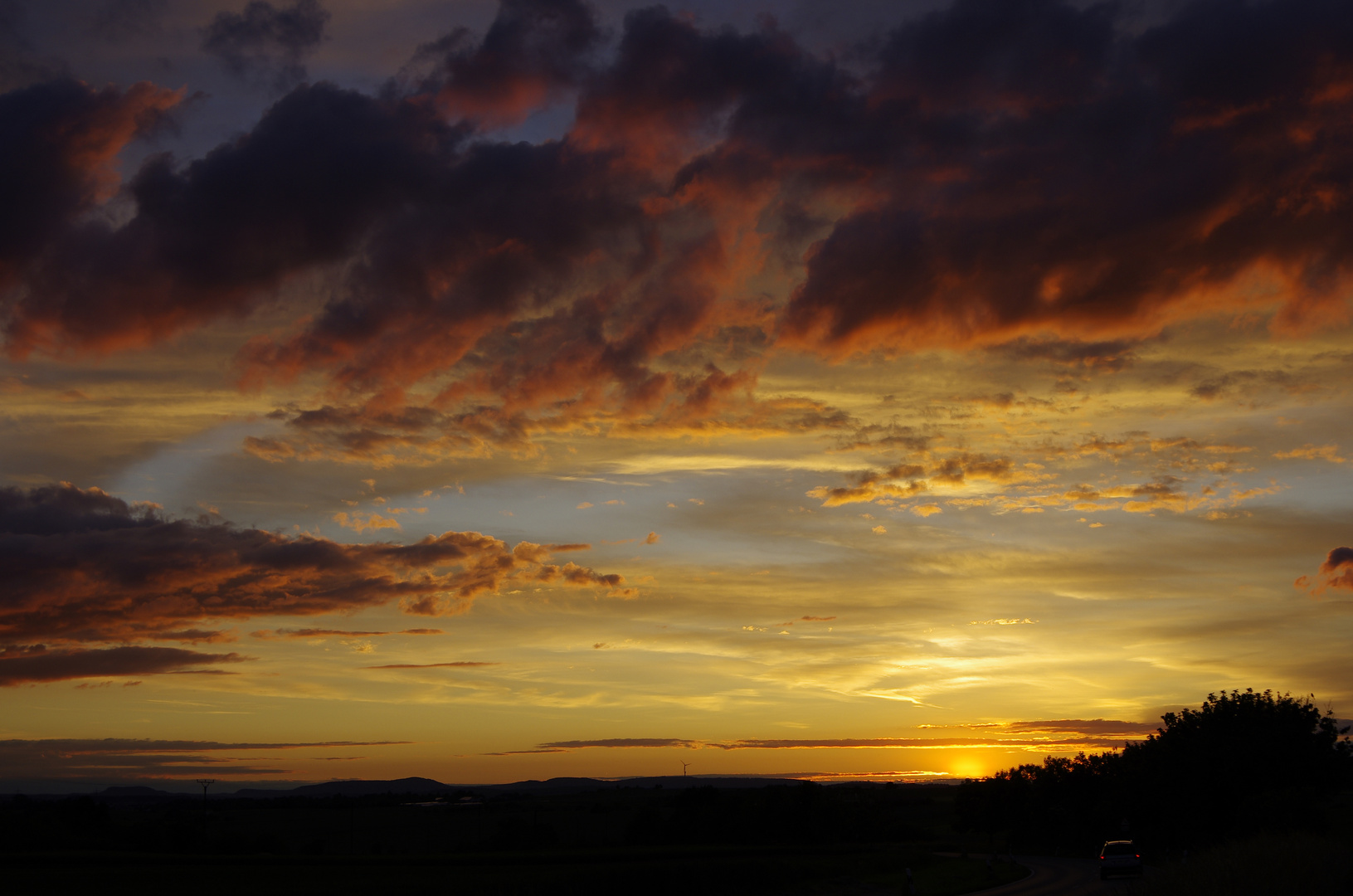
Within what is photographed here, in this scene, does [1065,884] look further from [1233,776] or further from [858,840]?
[858,840]

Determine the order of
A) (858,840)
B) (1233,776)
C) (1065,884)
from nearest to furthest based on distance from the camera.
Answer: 1. (1065,884)
2. (1233,776)
3. (858,840)

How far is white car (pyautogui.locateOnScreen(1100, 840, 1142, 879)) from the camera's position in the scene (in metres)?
53.4

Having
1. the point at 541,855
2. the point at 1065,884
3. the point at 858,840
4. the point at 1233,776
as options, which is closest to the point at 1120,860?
the point at 1065,884

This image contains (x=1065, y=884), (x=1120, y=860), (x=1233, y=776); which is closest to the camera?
(x=1120, y=860)

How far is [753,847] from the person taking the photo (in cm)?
9488

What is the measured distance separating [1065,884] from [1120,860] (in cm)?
579

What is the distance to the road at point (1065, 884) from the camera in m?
47.4

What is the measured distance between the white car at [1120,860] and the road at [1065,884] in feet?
1.76

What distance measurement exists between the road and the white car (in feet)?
1.76

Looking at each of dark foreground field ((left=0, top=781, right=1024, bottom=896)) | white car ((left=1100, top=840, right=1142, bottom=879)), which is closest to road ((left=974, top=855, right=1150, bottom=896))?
white car ((left=1100, top=840, right=1142, bottom=879))

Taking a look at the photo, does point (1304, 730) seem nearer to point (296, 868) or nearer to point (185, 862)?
point (296, 868)

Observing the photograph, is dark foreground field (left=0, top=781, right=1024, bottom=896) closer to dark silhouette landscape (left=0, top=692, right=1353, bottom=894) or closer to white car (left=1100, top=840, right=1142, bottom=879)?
dark silhouette landscape (left=0, top=692, right=1353, bottom=894)

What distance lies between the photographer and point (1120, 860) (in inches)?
2120

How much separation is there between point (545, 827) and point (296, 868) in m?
37.7
